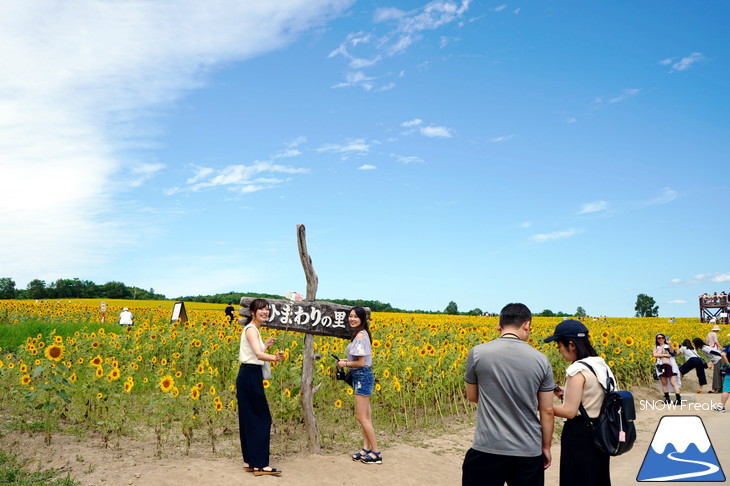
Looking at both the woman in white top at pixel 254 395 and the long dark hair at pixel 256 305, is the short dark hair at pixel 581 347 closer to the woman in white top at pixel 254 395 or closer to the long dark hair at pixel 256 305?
the woman in white top at pixel 254 395

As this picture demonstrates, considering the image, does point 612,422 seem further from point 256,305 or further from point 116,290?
point 116,290

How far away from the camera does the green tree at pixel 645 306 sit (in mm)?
88062

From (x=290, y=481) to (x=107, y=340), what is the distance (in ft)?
21.3

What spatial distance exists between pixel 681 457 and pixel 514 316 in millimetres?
6350

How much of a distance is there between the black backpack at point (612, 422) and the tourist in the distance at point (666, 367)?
1016cm

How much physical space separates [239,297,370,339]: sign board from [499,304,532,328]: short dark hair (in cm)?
367

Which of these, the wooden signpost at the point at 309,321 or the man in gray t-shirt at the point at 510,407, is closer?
the man in gray t-shirt at the point at 510,407

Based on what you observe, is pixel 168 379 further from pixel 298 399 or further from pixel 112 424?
pixel 298 399

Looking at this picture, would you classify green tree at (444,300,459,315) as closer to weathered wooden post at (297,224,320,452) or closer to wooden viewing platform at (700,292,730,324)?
wooden viewing platform at (700,292,730,324)

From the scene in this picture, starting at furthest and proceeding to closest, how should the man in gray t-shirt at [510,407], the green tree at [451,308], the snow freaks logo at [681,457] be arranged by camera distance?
the green tree at [451,308] → the snow freaks logo at [681,457] → the man in gray t-shirt at [510,407]

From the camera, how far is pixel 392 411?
392 inches

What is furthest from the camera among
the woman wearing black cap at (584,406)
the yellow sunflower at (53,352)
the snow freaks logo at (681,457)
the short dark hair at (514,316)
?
the yellow sunflower at (53,352)

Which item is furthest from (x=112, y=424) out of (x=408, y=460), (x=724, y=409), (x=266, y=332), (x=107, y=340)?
(x=724, y=409)

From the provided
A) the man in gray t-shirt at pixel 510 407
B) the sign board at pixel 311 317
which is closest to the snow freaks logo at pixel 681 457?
the sign board at pixel 311 317
